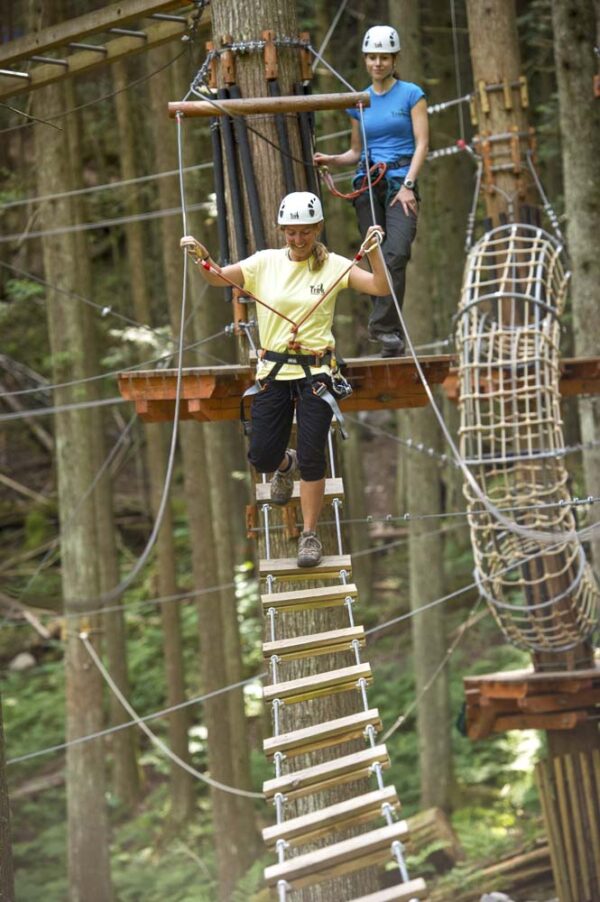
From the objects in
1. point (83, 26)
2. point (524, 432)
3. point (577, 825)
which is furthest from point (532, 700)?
point (83, 26)

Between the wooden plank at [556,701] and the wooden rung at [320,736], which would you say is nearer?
the wooden rung at [320,736]

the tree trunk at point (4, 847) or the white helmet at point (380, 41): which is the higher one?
the white helmet at point (380, 41)

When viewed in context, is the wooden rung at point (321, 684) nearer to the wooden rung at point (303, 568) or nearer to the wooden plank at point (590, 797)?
the wooden rung at point (303, 568)

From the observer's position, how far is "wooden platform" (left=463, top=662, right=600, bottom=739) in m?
9.77

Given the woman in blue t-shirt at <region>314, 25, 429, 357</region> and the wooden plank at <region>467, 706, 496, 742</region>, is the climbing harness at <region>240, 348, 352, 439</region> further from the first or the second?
the wooden plank at <region>467, 706, 496, 742</region>

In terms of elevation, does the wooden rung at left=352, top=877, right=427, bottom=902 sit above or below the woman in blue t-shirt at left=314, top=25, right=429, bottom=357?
below

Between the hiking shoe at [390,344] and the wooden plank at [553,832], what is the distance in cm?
414

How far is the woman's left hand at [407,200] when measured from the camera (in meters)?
7.72

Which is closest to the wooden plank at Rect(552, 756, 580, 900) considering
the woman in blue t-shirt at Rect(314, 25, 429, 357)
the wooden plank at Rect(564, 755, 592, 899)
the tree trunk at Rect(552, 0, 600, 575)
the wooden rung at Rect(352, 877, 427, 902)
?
the wooden plank at Rect(564, 755, 592, 899)

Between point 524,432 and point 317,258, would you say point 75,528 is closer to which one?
point 524,432

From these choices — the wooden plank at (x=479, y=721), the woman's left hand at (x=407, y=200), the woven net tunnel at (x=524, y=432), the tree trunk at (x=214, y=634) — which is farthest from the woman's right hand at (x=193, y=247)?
the tree trunk at (x=214, y=634)

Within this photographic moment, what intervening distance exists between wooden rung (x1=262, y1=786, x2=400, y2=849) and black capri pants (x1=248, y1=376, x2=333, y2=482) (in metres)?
1.84

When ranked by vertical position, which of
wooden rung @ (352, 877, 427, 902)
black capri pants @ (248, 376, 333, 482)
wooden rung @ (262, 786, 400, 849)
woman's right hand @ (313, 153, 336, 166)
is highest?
woman's right hand @ (313, 153, 336, 166)

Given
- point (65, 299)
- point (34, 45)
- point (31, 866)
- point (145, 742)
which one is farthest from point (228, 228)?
point (145, 742)
